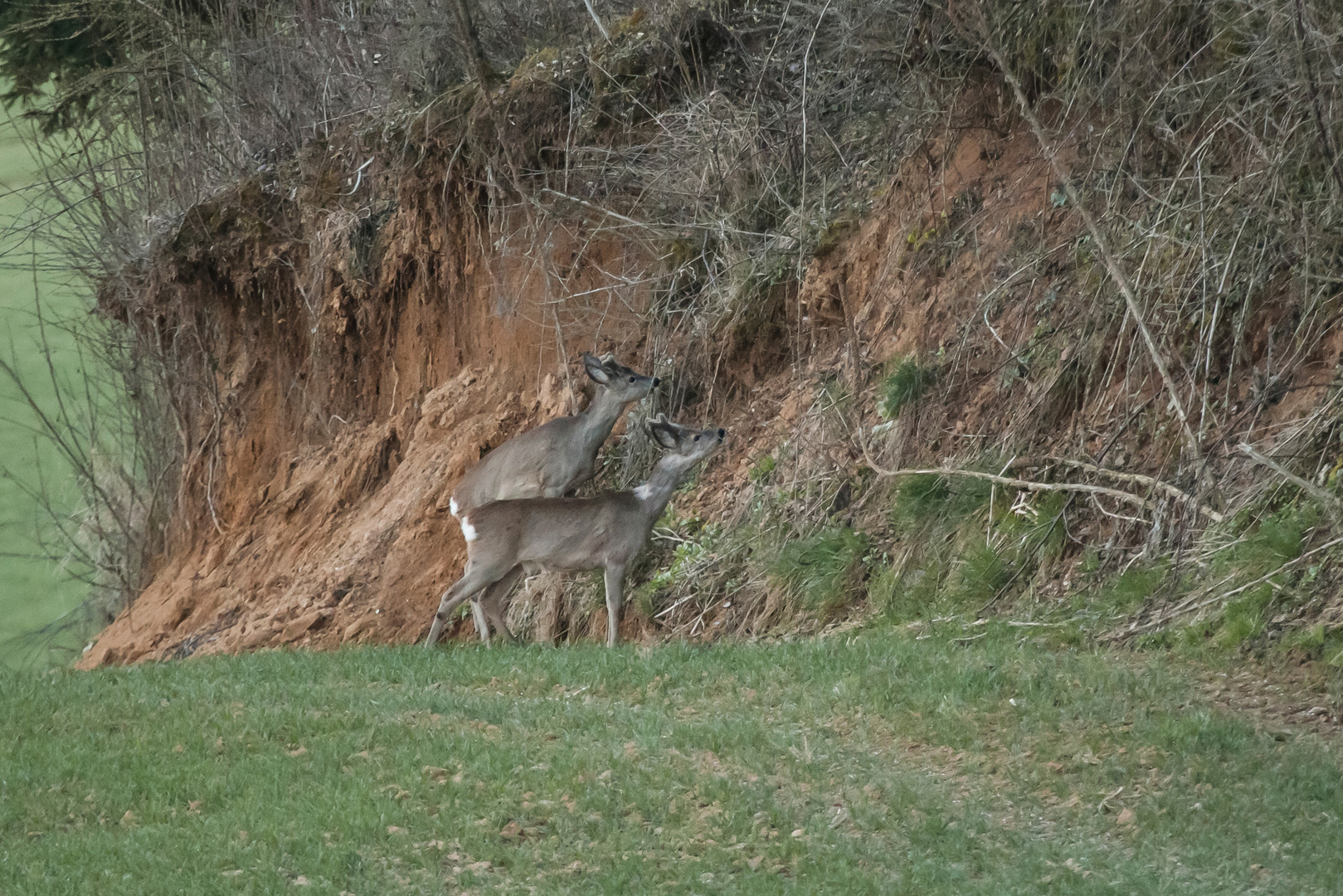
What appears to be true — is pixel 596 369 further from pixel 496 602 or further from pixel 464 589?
pixel 464 589

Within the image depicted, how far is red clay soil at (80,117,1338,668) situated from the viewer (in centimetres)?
1280

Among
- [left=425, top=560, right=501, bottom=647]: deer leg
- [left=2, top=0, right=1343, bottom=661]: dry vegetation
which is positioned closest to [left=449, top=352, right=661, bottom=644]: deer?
[left=2, top=0, right=1343, bottom=661]: dry vegetation

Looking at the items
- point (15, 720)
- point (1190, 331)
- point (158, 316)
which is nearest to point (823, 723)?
point (1190, 331)

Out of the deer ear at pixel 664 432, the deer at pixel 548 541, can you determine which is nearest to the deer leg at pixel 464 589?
the deer at pixel 548 541

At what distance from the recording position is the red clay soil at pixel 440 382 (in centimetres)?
1280

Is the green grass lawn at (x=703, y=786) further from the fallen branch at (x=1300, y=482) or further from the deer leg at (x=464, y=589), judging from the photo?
the deer leg at (x=464, y=589)

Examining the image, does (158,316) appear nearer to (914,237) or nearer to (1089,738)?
(914,237)

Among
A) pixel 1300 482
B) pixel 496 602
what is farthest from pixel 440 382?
pixel 1300 482

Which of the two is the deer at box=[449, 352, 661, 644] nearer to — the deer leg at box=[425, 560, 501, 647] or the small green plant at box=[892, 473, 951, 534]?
the deer leg at box=[425, 560, 501, 647]

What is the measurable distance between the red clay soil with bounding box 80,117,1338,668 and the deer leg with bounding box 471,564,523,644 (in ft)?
3.95

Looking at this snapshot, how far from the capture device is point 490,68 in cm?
1670

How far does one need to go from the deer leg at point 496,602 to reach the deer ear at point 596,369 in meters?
2.13

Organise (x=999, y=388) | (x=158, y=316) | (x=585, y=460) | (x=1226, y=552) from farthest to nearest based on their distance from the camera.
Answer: (x=158, y=316) → (x=585, y=460) → (x=999, y=388) → (x=1226, y=552)

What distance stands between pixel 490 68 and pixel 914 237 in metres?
5.41
